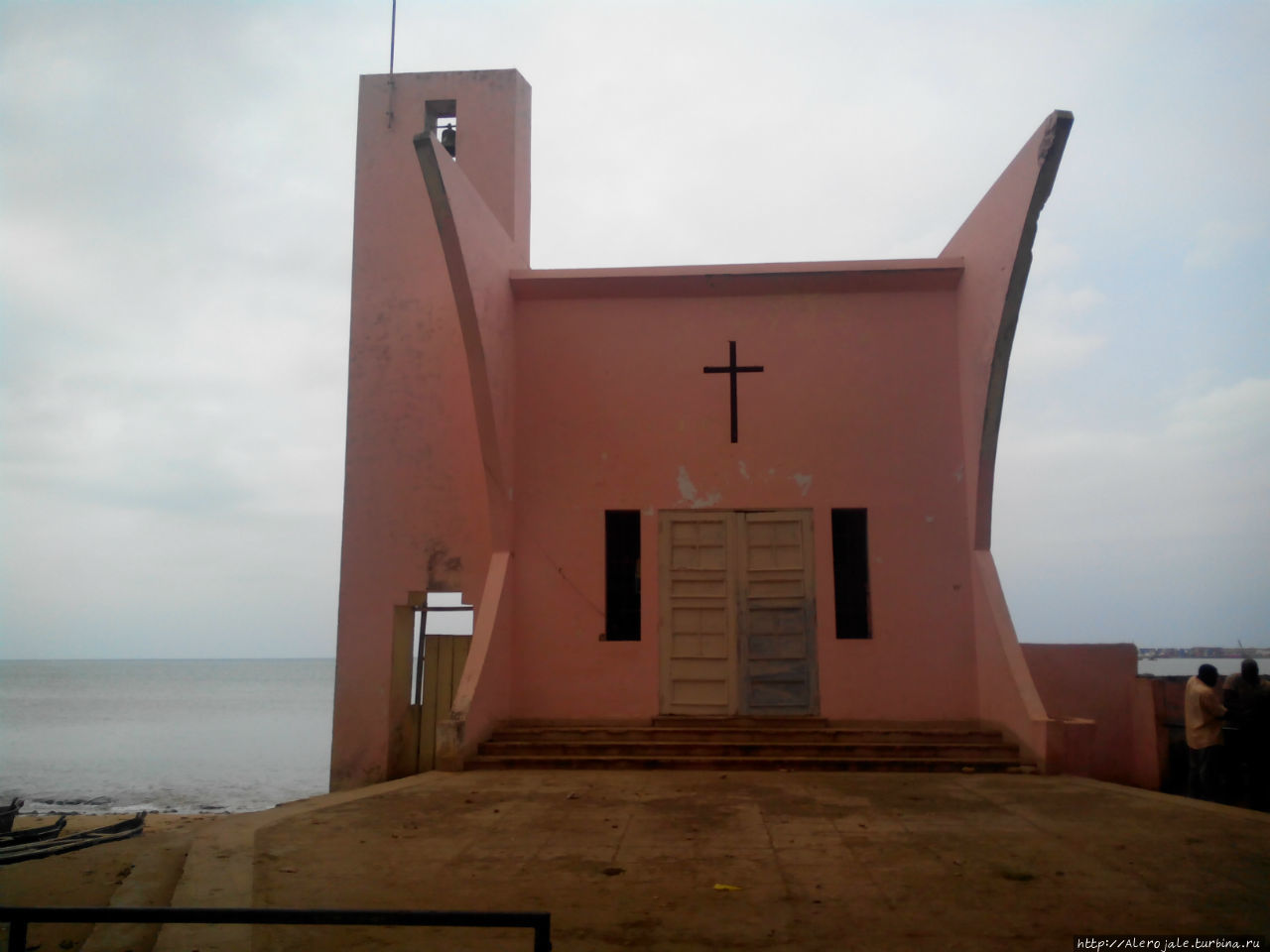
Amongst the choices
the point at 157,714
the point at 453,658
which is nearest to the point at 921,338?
the point at 453,658

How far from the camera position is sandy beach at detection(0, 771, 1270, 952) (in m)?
3.64

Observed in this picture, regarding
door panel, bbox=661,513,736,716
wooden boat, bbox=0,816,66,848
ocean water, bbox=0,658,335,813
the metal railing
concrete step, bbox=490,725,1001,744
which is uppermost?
door panel, bbox=661,513,736,716

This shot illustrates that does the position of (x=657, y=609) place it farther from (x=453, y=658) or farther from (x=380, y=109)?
(x=380, y=109)

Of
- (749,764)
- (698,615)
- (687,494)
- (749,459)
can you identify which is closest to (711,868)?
(749,764)

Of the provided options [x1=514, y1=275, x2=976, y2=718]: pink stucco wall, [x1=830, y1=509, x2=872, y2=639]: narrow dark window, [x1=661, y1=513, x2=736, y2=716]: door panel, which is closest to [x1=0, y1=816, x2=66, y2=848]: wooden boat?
[x1=514, y1=275, x2=976, y2=718]: pink stucco wall

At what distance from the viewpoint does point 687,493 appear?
9266 millimetres

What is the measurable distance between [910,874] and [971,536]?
16.8ft

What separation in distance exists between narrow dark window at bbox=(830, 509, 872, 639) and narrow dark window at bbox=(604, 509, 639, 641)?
6.51 ft

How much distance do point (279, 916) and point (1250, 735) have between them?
7300 mm

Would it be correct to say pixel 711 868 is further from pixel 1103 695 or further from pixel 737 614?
pixel 1103 695

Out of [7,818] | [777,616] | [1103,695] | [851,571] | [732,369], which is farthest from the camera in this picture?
[7,818]

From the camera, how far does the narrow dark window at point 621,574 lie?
9.16 meters

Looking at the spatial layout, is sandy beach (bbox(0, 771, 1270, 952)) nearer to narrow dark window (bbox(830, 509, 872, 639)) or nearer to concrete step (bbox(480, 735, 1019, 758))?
concrete step (bbox(480, 735, 1019, 758))

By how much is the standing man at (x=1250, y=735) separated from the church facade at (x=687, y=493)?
1.65 meters
